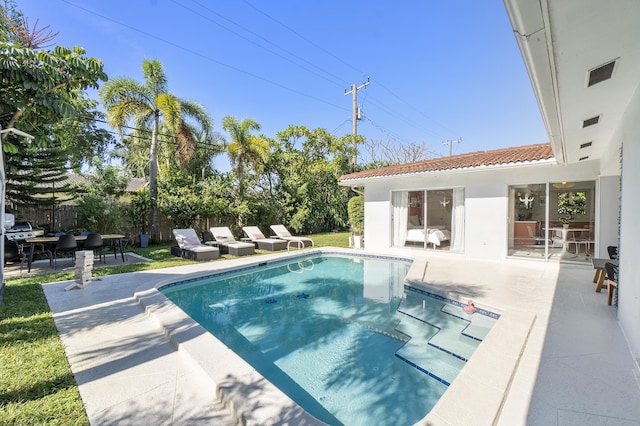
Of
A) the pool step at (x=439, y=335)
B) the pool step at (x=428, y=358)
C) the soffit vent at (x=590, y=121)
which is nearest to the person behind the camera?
the pool step at (x=428, y=358)

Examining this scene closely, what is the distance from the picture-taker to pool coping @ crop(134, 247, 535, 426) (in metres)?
2.80

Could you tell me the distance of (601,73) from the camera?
3.49 metres

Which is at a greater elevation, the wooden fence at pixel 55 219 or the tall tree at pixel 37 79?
the tall tree at pixel 37 79

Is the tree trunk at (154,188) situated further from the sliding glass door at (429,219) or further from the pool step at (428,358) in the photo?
the pool step at (428,358)

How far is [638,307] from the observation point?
12.2 ft

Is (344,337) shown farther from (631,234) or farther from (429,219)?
(429,219)

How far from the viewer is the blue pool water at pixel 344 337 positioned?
12.3ft

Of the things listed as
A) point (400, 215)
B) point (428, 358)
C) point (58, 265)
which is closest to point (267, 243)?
point (400, 215)

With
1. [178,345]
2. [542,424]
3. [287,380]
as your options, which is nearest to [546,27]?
[542,424]

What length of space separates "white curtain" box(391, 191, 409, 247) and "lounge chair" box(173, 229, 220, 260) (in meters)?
7.87

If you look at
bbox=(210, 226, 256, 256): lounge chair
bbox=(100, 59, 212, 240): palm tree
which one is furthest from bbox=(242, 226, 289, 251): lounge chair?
bbox=(100, 59, 212, 240): palm tree

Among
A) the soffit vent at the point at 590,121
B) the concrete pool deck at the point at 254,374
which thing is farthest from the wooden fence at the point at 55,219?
the soffit vent at the point at 590,121

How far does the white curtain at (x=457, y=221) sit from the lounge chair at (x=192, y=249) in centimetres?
953

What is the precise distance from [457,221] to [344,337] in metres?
8.61
